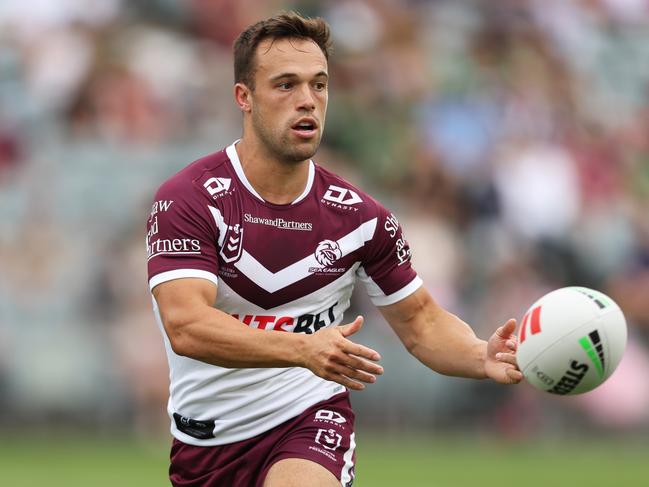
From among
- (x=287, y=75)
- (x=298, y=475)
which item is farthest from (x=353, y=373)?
(x=287, y=75)

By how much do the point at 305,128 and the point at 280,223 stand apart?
1.71ft

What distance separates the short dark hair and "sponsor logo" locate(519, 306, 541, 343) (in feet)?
5.88

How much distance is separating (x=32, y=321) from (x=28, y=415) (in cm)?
107

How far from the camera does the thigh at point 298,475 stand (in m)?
6.49

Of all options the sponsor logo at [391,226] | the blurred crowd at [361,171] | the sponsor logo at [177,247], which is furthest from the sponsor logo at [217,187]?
the blurred crowd at [361,171]

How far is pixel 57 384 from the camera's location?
47.4 ft

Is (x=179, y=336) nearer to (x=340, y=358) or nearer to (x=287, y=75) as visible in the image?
(x=340, y=358)

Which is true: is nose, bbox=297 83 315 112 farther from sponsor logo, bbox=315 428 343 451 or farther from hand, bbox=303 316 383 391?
sponsor logo, bbox=315 428 343 451

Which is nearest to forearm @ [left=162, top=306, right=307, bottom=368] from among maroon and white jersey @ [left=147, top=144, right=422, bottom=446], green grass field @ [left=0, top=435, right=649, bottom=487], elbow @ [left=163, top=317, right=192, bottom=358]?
elbow @ [left=163, top=317, right=192, bottom=358]

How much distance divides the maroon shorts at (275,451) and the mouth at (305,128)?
4.72 ft

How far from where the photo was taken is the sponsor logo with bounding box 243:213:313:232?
695 cm

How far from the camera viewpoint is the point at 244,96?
23.7 feet

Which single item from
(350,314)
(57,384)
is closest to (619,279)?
(350,314)

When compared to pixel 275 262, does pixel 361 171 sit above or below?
above
